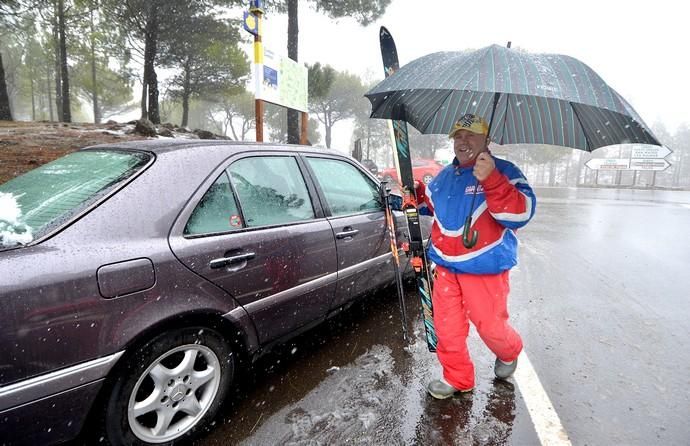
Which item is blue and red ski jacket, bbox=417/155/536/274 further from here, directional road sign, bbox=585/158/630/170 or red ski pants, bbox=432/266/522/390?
directional road sign, bbox=585/158/630/170

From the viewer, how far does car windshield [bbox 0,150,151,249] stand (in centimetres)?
151

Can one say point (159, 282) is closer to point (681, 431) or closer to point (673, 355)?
point (681, 431)

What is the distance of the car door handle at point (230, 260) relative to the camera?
73.2 inches

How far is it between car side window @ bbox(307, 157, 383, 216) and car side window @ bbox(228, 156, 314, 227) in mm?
228

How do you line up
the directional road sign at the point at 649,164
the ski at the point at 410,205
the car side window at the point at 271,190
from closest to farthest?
the car side window at the point at 271,190
the ski at the point at 410,205
the directional road sign at the point at 649,164

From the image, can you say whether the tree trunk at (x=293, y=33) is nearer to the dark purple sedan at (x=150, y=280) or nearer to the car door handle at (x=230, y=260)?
the dark purple sedan at (x=150, y=280)

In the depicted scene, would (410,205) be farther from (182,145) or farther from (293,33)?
(293,33)

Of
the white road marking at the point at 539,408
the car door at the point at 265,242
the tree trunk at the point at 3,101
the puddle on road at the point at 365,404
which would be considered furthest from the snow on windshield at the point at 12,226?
the tree trunk at the point at 3,101

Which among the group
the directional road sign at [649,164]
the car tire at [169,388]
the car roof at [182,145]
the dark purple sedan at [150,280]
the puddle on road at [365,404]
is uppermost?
the directional road sign at [649,164]

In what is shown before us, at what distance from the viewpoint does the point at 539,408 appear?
215 centimetres

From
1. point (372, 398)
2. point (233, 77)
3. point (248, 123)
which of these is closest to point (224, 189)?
point (372, 398)

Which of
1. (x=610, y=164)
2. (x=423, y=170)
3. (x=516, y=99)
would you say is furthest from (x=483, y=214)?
(x=610, y=164)

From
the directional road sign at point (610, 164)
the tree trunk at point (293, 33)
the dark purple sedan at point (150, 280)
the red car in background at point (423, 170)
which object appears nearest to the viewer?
the dark purple sedan at point (150, 280)

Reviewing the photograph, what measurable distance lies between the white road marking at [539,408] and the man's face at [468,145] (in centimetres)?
144
